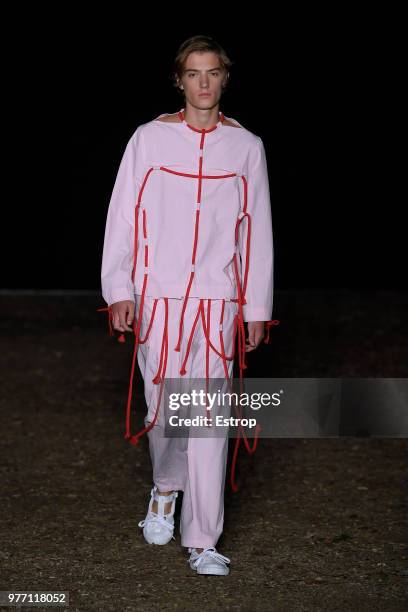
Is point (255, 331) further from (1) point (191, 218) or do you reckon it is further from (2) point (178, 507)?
(2) point (178, 507)

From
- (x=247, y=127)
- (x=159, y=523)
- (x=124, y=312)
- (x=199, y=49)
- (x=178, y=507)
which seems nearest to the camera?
(x=199, y=49)

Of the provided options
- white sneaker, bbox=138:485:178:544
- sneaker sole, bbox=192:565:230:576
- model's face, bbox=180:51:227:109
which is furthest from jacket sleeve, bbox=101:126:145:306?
sneaker sole, bbox=192:565:230:576

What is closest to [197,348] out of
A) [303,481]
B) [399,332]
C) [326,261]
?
[303,481]

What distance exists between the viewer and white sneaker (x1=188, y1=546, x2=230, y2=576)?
320 centimetres

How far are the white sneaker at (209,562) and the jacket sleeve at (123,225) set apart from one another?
75 centimetres

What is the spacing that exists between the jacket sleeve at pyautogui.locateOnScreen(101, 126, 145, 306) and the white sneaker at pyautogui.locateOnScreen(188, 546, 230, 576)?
0.75 m

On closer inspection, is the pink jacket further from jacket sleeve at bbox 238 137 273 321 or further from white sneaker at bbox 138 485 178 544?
white sneaker at bbox 138 485 178 544

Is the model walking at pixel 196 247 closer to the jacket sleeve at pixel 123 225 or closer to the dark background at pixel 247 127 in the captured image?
the jacket sleeve at pixel 123 225

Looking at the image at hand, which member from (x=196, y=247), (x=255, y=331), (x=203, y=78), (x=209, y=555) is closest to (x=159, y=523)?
(x=209, y=555)

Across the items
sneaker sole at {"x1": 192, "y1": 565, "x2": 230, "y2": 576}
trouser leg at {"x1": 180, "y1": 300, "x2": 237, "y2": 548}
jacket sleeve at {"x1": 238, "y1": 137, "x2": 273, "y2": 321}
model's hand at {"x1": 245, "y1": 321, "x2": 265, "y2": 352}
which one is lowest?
sneaker sole at {"x1": 192, "y1": 565, "x2": 230, "y2": 576}

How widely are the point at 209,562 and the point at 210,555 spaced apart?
24 mm

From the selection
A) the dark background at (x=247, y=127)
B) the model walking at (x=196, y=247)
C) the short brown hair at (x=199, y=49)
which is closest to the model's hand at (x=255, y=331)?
the model walking at (x=196, y=247)

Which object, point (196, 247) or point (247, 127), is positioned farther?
point (247, 127)

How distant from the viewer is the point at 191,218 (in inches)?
127
